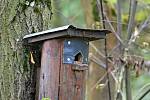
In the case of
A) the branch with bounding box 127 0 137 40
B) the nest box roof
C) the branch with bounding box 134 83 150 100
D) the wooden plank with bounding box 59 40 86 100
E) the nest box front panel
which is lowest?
the branch with bounding box 134 83 150 100

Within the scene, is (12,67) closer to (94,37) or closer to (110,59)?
(94,37)

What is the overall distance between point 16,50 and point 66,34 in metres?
0.42

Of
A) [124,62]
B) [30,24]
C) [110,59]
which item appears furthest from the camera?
[110,59]

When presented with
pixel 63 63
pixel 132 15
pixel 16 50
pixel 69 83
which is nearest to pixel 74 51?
pixel 63 63

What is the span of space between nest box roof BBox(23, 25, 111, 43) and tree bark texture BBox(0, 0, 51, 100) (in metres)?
0.09

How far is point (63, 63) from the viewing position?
2.79 meters

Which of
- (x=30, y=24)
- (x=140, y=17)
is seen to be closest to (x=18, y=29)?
(x=30, y=24)

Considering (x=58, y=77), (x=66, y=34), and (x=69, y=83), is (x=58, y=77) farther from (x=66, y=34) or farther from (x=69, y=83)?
(x=66, y=34)

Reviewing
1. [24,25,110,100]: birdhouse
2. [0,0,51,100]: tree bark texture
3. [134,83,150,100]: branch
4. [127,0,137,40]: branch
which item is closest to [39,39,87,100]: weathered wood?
[24,25,110,100]: birdhouse

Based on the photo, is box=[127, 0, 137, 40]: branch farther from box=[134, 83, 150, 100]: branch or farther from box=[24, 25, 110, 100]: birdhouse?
box=[24, 25, 110, 100]: birdhouse

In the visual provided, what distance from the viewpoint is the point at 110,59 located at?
15.1ft

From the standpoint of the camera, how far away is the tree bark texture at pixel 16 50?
2891 mm

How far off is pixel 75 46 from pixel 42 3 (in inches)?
18.4

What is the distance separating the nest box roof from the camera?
2717mm
